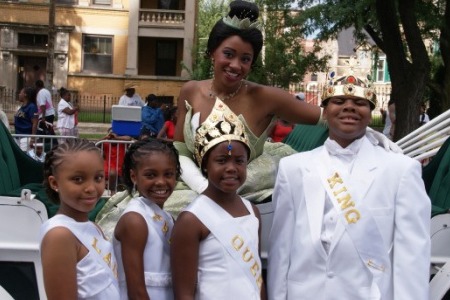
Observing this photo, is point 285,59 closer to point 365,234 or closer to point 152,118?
point 152,118

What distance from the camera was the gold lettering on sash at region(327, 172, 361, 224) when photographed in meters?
2.54

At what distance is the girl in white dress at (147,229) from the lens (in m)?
2.54

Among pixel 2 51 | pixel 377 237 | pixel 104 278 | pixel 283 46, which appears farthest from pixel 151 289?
pixel 2 51

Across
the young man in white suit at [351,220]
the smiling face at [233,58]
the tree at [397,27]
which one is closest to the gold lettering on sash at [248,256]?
the young man in white suit at [351,220]

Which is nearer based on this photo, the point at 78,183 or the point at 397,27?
the point at 78,183

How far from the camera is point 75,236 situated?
2373 mm

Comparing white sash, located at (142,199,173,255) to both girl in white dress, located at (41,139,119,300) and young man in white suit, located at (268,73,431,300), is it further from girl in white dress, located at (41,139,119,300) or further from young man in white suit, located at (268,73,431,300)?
young man in white suit, located at (268,73,431,300)

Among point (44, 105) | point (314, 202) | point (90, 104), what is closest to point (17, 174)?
point (314, 202)

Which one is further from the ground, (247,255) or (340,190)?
(340,190)

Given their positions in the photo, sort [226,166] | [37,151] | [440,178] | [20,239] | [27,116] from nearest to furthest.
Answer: [226,166]
[20,239]
[440,178]
[37,151]
[27,116]

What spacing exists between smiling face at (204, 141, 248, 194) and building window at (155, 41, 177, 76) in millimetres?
25674

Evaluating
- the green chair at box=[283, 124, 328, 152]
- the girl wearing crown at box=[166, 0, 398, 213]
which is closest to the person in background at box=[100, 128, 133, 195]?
the green chair at box=[283, 124, 328, 152]

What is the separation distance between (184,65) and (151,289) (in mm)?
23537

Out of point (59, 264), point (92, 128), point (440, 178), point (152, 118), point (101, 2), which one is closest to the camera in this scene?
point (59, 264)
